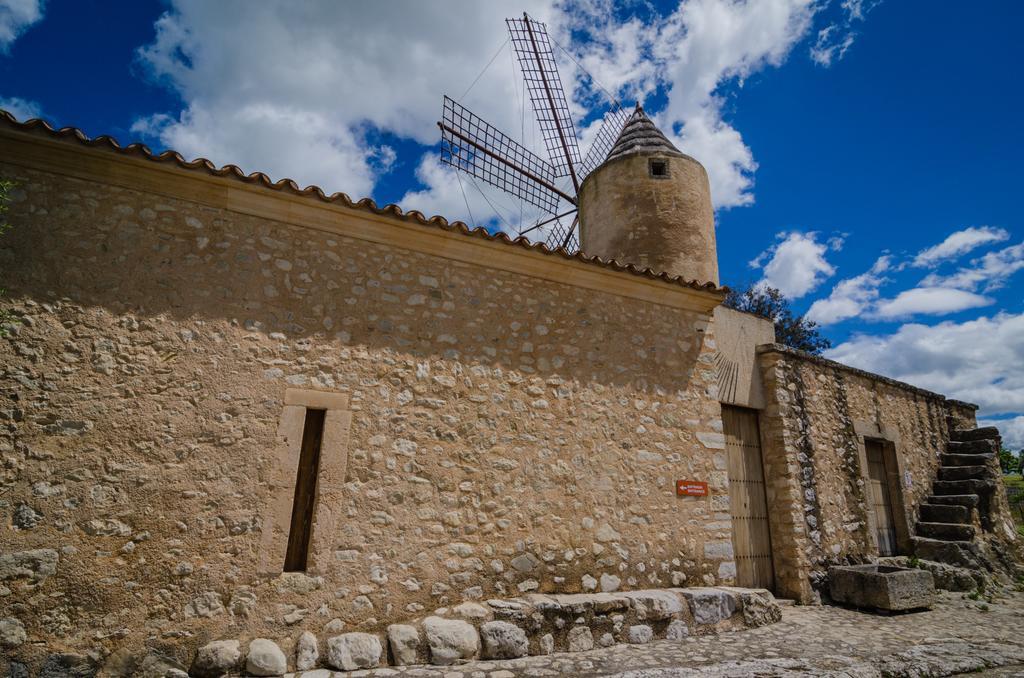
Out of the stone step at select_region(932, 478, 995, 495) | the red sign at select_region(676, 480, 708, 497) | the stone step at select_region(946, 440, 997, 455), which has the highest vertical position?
the stone step at select_region(946, 440, 997, 455)

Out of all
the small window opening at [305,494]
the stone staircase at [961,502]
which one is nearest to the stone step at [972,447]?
the stone staircase at [961,502]

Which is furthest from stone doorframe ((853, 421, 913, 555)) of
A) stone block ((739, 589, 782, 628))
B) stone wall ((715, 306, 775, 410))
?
stone block ((739, 589, 782, 628))

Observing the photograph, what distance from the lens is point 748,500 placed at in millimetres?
6902

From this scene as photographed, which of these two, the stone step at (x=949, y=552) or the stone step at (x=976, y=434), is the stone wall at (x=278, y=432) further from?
the stone step at (x=976, y=434)

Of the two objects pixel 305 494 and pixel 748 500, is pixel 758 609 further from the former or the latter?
pixel 305 494

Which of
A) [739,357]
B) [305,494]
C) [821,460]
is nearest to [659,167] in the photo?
[739,357]

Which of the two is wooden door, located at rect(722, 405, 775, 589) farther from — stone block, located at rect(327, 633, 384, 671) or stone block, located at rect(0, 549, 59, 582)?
stone block, located at rect(0, 549, 59, 582)

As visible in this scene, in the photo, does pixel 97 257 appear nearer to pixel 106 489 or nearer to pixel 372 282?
pixel 106 489

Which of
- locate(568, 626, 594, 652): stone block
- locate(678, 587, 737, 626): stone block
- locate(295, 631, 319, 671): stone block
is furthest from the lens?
locate(678, 587, 737, 626): stone block

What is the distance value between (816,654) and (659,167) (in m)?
6.65

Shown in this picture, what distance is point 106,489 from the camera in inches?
143

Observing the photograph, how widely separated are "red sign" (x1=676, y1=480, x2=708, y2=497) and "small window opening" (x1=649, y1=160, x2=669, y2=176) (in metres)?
4.85

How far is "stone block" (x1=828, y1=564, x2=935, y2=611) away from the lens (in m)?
6.14

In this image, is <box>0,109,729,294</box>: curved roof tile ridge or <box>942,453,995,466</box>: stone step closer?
<box>0,109,729,294</box>: curved roof tile ridge
